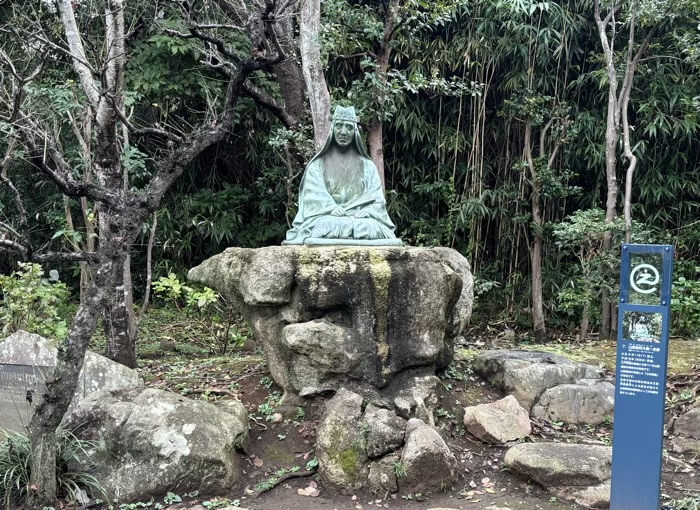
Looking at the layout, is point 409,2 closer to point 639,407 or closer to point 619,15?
point 619,15

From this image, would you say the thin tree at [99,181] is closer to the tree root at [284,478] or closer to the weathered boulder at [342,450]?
the tree root at [284,478]

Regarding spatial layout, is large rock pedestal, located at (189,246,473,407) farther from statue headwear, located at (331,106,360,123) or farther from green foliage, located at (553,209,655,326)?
green foliage, located at (553,209,655,326)

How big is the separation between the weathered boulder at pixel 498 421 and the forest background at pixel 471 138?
9.69 ft

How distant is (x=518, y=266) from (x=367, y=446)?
5668 millimetres

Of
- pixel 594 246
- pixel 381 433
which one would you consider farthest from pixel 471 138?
pixel 381 433

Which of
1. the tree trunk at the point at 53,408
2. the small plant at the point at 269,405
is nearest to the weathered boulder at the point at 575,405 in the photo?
the small plant at the point at 269,405

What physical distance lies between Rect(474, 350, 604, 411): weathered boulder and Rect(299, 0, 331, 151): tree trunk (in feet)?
9.85

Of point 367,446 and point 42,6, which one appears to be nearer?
point 367,446

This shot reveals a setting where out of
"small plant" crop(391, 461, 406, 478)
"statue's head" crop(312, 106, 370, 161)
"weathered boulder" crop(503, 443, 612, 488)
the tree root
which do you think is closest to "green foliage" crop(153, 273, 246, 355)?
"statue's head" crop(312, 106, 370, 161)

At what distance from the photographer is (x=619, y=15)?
774cm

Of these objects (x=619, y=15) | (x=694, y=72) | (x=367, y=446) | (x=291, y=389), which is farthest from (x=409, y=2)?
(x=367, y=446)

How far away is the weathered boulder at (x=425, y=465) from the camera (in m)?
3.79

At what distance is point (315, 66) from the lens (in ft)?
22.0

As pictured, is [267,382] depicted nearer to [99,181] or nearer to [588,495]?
[99,181]
